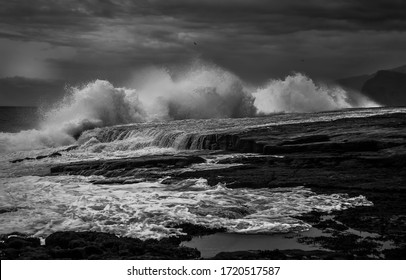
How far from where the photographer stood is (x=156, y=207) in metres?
14.5

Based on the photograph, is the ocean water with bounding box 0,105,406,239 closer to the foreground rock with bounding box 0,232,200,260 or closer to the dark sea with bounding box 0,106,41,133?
the foreground rock with bounding box 0,232,200,260

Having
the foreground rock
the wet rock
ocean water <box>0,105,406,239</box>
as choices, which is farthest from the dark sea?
the foreground rock

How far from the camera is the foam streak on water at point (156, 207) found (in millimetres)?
12586

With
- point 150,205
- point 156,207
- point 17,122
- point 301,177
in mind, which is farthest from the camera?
point 17,122

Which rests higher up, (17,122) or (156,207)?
(17,122)

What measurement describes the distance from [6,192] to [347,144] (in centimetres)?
1347

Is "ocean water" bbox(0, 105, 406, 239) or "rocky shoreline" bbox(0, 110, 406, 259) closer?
"rocky shoreline" bbox(0, 110, 406, 259)

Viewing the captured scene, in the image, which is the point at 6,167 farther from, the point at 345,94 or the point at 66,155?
Answer: the point at 345,94

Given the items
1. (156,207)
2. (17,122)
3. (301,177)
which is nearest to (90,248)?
(156,207)

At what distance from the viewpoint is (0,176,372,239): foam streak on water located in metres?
12.6

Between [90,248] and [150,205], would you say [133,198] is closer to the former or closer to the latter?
[150,205]

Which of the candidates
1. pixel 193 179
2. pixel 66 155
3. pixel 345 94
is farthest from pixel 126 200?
pixel 345 94

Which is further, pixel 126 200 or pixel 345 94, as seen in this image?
pixel 345 94

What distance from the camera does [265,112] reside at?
60031 mm
